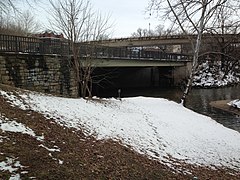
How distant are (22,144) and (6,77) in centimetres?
1213

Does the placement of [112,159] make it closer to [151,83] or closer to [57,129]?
[57,129]

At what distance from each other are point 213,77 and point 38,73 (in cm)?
3793

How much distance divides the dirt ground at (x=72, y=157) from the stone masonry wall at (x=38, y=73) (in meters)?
8.84

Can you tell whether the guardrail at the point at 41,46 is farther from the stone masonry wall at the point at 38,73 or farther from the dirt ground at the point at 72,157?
the dirt ground at the point at 72,157

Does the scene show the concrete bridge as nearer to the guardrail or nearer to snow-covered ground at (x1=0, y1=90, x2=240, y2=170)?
the guardrail

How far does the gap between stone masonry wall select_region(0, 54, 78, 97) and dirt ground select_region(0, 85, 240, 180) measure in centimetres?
884

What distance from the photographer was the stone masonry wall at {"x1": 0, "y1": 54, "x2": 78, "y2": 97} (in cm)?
1739

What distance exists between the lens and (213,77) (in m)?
50.2

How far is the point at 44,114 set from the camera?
9109mm

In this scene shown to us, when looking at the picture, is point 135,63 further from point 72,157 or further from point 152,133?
point 72,157

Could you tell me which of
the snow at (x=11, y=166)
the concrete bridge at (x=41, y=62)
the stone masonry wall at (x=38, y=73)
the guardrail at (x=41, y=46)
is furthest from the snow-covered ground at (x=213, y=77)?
the snow at (x=11, y=166)

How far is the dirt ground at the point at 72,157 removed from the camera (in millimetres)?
5387

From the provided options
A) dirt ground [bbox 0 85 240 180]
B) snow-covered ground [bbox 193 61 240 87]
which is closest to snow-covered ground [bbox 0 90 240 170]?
dirt ground [bbox 0 85 240 180]

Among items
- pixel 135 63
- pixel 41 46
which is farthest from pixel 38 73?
pixel 135 63
